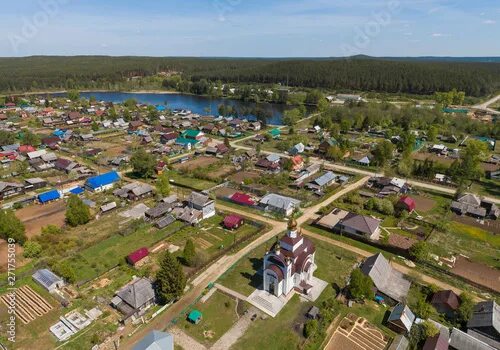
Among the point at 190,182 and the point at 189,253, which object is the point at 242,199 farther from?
the point at 189,253

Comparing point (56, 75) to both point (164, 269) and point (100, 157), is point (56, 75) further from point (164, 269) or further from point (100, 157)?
point (164, 269)

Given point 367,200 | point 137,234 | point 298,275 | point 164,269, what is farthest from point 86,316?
point 367,200

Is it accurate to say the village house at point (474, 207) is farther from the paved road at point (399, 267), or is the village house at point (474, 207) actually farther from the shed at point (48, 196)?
the shed at point (48, 196)

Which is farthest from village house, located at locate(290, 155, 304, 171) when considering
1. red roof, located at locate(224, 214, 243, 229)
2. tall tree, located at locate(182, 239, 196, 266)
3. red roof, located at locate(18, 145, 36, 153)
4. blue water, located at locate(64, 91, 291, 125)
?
red roof, located at locate(18, 145, 36, 153)

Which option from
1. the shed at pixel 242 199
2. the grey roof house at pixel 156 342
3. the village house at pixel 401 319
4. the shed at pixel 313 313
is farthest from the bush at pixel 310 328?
the shed at pixel 242 199

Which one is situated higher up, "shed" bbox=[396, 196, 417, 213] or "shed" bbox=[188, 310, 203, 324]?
"shed" bbox=[396, 196, 417, 213]

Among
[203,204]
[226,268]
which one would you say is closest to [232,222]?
[203,204]

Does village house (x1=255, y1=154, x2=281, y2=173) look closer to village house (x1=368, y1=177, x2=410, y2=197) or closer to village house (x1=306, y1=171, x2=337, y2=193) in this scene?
village house (x1=306, y1=171, x2=337, y2=193)
